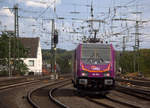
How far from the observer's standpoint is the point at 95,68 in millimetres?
15281

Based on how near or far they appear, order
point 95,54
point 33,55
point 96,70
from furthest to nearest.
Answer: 1. point 33,55
2. point 95,54
3. point 96,70

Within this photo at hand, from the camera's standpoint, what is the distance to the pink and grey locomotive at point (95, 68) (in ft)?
49.8

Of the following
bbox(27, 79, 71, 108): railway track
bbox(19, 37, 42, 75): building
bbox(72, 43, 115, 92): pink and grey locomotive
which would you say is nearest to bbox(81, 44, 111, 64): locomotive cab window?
bbox(72, 43, 115, 92): pink and grey locomotive

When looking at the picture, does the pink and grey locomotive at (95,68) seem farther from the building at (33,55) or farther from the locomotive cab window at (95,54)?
the building at (33,55)

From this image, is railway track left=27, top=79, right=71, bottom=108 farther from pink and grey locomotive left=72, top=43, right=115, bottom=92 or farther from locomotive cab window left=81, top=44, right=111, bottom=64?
locomotive cab window left=81, top=44, right=111, bottom=64

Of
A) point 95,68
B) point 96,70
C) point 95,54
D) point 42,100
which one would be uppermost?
point 95,54

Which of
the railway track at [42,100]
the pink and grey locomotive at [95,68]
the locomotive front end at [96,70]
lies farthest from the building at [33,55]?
the locomotive front end at [96,70]

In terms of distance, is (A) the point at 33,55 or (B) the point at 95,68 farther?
(A) the point at 33,55

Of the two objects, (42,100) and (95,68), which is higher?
(95,68)

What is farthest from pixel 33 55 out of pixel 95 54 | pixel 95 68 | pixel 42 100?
pixel 42 100

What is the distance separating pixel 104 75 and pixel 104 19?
14095 mm

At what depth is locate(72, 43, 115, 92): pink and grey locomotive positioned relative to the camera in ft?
49.8

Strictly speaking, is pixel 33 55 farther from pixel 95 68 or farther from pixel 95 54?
pixel 95 68

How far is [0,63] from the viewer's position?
171 feet
